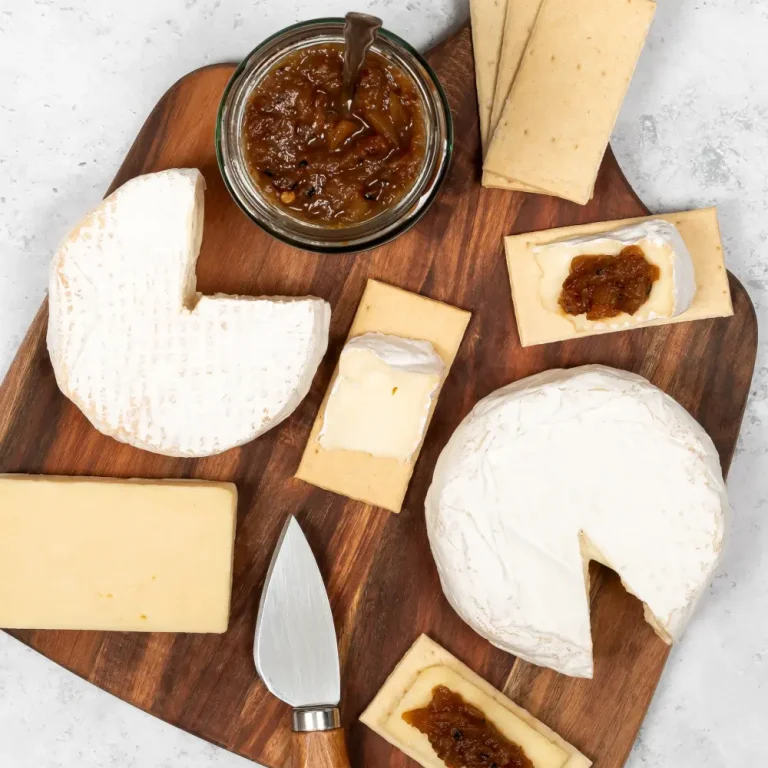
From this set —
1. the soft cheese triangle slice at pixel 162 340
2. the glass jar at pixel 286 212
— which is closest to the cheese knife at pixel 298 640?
the soft cheese triangle slice at pixel 162 340

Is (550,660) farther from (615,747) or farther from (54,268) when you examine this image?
(54,268)

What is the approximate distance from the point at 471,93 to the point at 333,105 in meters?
0.45

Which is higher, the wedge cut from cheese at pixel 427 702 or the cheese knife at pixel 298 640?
the cheese knife at pixel 298 640

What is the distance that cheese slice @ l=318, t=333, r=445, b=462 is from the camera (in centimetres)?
193

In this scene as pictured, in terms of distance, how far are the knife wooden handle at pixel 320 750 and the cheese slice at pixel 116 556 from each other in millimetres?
341

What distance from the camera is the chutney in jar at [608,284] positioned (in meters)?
1.90

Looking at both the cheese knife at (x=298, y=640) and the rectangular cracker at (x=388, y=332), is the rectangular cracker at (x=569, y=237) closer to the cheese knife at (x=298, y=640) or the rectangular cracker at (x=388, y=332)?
the rectangular cracker at (x=388, y=332)

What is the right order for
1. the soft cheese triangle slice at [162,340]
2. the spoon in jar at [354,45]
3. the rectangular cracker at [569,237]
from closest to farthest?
the spoon in jar at [354,45] < the soft cheese triangle slice at [162,340] < the rectangular cracker at [569,237]

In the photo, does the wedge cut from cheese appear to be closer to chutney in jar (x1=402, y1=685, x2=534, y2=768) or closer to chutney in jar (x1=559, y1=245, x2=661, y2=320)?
chutney in jar (x1=402, y1=685, x2=534, y2=768)

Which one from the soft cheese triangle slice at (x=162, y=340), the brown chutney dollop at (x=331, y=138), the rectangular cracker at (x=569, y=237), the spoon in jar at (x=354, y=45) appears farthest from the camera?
the rectangular cracker at (x=569, y=237)

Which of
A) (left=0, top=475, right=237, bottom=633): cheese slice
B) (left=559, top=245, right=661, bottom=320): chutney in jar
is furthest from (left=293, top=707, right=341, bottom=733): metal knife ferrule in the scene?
(left=559, top=245, right=661, bottom=320): chutney in jar

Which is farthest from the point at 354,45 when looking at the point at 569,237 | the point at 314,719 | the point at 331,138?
the point at 314,719

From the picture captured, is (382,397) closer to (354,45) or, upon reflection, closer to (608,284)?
(608,284)

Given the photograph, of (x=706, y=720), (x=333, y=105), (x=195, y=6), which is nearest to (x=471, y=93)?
(x=333, y=105)
